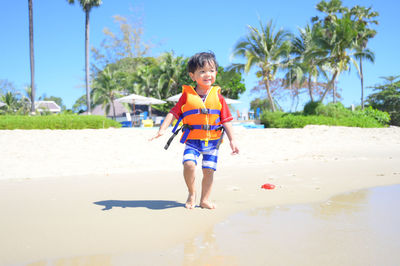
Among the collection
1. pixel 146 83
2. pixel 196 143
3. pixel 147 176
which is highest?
pixel 146 83

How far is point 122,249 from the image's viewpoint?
212 cm

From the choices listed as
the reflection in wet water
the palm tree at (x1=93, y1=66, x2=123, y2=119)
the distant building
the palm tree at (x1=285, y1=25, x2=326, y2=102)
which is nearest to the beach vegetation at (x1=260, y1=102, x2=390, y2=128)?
the palm tree at (x1=285, y1=25, x2=326, y2=102)

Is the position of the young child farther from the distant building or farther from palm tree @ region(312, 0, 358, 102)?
the distant building

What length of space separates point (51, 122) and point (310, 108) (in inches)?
552

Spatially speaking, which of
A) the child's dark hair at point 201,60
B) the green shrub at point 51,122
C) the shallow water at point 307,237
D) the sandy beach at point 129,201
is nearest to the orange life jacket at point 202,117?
the child's dark hair at point 201,60

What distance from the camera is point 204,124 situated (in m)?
3.21

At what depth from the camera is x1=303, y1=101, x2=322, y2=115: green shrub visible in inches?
768

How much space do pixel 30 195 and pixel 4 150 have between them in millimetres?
5494

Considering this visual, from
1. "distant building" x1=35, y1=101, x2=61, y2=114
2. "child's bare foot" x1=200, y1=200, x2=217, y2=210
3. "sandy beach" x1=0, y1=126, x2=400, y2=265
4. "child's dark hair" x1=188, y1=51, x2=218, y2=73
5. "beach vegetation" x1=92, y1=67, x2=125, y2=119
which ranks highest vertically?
"beach vegetation" x1=92, y1=67, x2=125, y2=119

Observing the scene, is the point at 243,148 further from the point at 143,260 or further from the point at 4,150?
the point at 143,260

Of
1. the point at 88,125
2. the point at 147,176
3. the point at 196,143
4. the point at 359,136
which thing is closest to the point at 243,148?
the point at 147,176

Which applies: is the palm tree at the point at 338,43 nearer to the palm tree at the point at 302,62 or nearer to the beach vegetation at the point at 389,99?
the palm tree at the point at 302,62

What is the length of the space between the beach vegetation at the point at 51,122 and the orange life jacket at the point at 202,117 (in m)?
13.0

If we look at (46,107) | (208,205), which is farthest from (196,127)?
(46,107)
